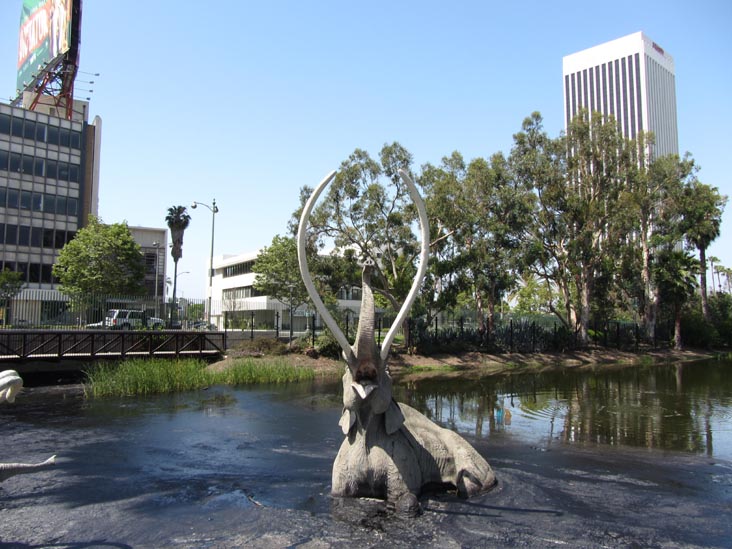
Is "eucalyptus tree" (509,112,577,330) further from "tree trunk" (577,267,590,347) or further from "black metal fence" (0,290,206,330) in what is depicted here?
"black metal fence" (0,290,206,330)

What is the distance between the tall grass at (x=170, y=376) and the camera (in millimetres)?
15133

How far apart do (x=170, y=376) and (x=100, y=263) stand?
25.1 metres

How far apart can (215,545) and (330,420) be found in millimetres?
6869

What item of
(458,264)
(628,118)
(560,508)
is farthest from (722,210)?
(628,118)

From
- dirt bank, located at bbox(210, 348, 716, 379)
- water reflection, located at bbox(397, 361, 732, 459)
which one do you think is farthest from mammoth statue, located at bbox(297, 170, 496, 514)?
dirt bank, located at bbox(210, 348, 716, 379)

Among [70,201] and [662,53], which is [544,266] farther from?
[662,53]

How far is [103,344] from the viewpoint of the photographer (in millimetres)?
20172

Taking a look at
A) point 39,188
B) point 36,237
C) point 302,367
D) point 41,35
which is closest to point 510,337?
point 302,367

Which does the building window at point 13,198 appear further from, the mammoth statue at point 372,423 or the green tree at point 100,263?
the mammoth statue at point 372,423

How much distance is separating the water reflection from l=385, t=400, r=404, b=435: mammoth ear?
4930mm

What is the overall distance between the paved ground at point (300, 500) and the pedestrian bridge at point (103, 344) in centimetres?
864

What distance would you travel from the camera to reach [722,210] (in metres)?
39.6

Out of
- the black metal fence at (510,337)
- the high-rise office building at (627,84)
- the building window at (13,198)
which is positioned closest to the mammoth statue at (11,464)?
the black metal fence at (510,337)

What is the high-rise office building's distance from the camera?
99.6 metres
